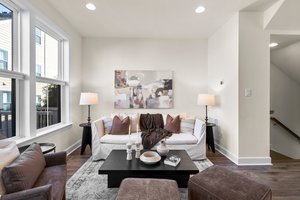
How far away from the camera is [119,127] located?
12.0ft

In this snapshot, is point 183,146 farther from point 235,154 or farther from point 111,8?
point 111,8

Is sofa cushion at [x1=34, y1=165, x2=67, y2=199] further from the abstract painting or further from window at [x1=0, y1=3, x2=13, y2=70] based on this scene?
the abstract painting

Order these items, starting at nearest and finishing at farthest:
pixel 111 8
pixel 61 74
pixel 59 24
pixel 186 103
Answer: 1. pixel 111 8
2. pixel 59 24
3. pixel 61 74
4. pixel 186 103

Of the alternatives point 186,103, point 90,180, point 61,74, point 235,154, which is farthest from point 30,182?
point 186,103

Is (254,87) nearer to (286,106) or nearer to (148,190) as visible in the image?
(286,106)

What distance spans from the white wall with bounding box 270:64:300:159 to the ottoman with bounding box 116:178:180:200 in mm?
4634

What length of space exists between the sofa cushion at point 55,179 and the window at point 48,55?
1.99m

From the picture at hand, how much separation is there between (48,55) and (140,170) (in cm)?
280

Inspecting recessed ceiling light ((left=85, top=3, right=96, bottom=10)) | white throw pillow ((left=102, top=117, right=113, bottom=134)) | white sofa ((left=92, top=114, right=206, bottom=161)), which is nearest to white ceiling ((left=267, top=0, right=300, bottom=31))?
white sofa ((left=92, top=114, right=206, bottom=161))

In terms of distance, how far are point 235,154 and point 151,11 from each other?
3053 millimetres

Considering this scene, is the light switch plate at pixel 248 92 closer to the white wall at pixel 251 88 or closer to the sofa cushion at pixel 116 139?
the white wall at pixel 251 88

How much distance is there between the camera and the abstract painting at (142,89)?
4680 mm

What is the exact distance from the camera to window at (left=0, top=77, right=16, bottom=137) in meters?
2.36

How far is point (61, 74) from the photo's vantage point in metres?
3.90
